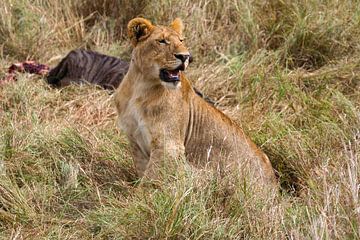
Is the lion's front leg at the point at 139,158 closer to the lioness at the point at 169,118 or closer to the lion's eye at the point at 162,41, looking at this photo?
the lioness at the point at 169,118

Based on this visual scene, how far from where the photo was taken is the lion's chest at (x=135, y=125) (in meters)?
4.34

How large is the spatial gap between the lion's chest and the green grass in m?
0.24

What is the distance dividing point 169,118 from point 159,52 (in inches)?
13.6

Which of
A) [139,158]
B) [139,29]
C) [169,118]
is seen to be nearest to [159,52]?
[139,29]

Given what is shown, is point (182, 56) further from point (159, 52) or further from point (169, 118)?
point (169, 118)

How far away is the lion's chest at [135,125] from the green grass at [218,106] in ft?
0.78

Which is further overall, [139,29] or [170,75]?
[139,29]

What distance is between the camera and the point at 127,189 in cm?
447

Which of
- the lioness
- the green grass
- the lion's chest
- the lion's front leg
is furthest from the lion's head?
the green grass

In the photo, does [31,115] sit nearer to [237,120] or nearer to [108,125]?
[108,125]

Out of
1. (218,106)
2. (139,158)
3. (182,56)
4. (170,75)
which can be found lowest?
(218,106)

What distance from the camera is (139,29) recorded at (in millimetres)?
4379

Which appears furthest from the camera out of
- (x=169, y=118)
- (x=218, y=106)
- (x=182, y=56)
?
(x=218, y=106)

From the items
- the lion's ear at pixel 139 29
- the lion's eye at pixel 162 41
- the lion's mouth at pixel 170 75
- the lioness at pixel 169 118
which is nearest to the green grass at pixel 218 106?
the lioness at pixel 169 118
